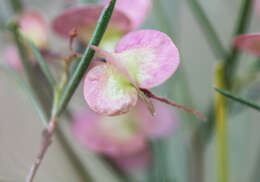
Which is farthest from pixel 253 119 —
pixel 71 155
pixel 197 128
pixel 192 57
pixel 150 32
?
pixel 150 32

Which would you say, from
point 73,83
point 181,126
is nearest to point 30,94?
point 73,83

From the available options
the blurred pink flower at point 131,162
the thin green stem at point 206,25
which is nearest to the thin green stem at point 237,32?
the thin green stem at point 206,25

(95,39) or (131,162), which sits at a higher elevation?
(95,39)

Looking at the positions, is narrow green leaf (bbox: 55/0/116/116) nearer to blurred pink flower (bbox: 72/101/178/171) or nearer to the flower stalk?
the flower stalk

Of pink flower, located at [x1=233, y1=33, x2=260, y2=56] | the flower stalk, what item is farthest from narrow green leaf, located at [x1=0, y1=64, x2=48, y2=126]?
pink flower, located at [x1=233, y1=33, x2=260, y2=56]

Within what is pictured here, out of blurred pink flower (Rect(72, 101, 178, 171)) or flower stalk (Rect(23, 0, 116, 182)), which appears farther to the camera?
blurred pink flower (Rect(72, 101, 178, 171))

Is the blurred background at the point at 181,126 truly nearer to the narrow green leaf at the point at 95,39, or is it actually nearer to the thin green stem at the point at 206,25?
the thin green stem at the point at 206,25

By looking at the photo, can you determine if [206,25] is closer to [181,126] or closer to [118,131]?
[118,131]
